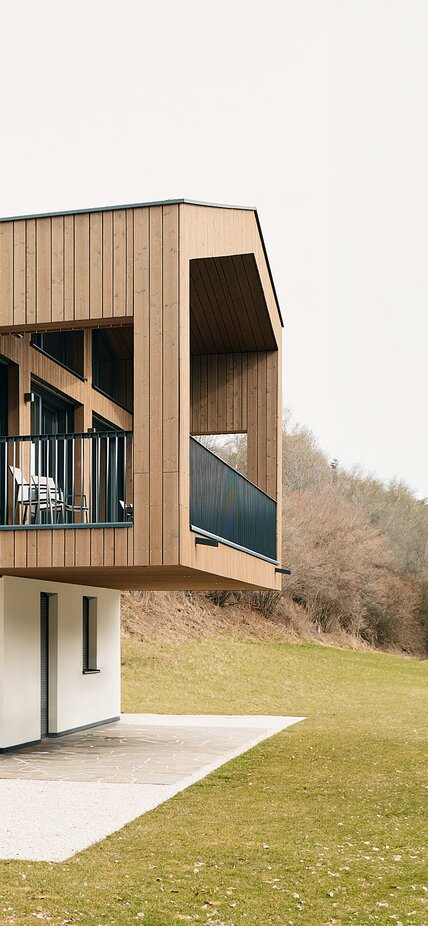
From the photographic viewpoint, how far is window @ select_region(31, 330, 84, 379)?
1645 centimetres

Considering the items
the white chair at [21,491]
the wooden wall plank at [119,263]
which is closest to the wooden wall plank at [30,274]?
the wooden wall plank at [119,263]

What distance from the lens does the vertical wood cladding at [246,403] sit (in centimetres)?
1731

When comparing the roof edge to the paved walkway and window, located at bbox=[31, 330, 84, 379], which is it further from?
the paved walkway

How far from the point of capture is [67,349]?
1723 cm

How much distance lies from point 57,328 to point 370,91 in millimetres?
57728

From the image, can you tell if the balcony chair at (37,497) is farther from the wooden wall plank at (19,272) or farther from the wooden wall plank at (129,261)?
the wooden wall plank at (129,261)

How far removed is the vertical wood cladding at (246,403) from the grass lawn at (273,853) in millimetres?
4433

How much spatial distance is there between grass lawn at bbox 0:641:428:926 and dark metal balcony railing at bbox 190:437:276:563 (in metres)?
2.84

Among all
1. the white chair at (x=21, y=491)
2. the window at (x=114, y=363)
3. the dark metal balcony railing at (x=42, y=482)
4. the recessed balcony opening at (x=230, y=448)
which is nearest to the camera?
the dark metal balcony railing at (x=42, y=482)

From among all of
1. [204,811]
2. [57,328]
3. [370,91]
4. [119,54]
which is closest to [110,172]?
[119,54]

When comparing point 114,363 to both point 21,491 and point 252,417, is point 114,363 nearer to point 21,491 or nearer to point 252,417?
point 252,417

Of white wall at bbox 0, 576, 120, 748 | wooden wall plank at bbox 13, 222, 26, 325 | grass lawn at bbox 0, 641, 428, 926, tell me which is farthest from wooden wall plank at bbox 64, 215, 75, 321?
grass lawn at bbox 0, 641, 428, 926

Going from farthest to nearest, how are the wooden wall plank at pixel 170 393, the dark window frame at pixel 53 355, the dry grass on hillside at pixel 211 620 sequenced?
1. the dry grass on hillside at pixel 211 620
2. the dark window frame at pixel 53 355
3. the wooden wall plank at pixel 170 393

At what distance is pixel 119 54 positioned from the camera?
194ft
